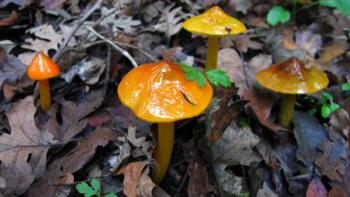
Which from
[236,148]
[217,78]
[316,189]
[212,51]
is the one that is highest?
[217,78]

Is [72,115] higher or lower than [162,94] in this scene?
lower

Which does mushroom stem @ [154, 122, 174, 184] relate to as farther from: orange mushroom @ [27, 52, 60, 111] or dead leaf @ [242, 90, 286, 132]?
orange mushroom @ [27, 52, 60, 111]

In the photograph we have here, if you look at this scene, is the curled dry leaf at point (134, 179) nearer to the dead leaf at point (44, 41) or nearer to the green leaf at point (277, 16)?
the dead leaf at point (44, 41)

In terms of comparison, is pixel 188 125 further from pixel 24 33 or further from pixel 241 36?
pixel 24 33

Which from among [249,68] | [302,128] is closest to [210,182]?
[302,128]

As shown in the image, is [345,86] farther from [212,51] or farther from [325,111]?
[212,51]

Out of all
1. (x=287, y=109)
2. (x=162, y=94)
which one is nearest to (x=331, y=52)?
(x=287, y=109)

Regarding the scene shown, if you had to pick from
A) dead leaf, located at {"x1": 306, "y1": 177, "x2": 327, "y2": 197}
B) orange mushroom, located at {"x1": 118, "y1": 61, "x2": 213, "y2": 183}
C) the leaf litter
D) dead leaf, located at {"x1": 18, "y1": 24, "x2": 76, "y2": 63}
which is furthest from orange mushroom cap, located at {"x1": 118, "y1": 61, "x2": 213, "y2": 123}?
dead leaf, located at {"x1": 18, "y1": 24, "x2": 76, "y2": 63}

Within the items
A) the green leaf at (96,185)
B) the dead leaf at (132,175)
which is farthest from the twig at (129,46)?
the green leaf at (96,185)
